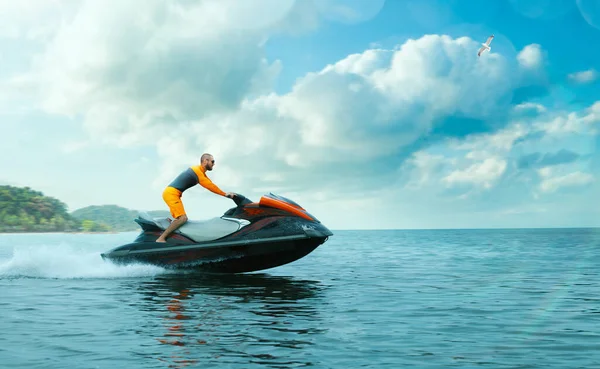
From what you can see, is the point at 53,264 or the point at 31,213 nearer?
the point at 53,264

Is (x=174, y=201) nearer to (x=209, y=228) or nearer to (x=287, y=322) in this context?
(x=209, y=228)

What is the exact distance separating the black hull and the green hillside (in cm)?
16486

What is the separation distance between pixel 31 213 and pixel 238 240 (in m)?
178

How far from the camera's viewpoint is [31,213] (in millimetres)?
173625

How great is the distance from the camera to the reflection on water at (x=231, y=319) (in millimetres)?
6046

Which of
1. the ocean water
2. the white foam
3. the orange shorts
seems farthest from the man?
the white foam

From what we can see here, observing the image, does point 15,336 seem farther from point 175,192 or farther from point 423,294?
point 423,294

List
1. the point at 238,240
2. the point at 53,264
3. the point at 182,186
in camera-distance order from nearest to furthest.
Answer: the point at 238,240 → the point at 182,186 → the point at 53,264

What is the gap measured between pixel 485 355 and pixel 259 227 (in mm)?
7100

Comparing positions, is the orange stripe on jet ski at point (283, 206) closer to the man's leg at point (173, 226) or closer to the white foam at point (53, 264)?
the man's leg at point (173, 226)

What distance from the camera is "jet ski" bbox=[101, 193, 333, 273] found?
494 inches

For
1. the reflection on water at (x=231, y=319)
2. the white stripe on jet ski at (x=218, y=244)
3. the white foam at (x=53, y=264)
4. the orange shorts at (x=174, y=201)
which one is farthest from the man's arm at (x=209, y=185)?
the white foam at (x=53, y=264)

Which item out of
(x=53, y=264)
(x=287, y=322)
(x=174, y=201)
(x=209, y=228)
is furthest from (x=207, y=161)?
(x=287, y=322)

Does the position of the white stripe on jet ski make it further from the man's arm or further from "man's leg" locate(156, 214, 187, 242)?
the man's arm
